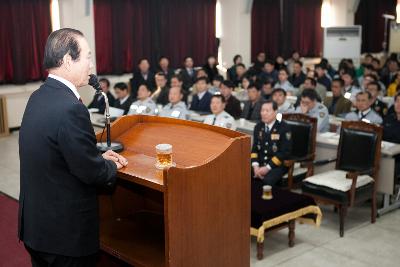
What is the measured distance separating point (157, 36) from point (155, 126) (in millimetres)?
9177

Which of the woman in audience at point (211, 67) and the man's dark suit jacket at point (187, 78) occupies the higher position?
the woman in audience at point (211, 67)

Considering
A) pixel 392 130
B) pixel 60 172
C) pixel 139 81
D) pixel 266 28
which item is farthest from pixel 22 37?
pixel 60 172

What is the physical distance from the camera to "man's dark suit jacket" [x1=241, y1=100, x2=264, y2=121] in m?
7.37

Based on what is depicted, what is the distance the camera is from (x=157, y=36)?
11445 millimetres

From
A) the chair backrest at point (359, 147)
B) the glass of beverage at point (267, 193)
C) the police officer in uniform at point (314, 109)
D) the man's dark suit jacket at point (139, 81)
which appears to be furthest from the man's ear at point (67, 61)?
the man's dark suit jacket at point (139, 81)

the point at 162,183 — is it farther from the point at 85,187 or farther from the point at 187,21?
the point at 187,21

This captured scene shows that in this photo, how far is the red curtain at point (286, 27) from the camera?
44.3ft

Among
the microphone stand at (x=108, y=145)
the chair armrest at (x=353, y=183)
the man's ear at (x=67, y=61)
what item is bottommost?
the chair armrest at (x=353, y=183)

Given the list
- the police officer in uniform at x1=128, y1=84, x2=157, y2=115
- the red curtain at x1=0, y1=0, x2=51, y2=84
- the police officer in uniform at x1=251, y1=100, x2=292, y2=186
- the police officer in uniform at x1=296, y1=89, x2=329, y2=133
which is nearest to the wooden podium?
the police officer in uniform at x1=251, y1=100, x2=292, y2=186

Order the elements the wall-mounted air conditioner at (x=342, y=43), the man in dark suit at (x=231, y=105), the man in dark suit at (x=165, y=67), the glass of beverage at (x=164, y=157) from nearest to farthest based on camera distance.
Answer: the glass of beverage at (x=164, y=157) < the man in dark suit at (x=231, y=105) < the man in dark suit at (x=165, y=67) < the wall-mounted air conditioner at (x=342, y=43)

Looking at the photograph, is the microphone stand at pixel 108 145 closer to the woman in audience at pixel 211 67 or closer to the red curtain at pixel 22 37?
the red curtain at pixel 22 37

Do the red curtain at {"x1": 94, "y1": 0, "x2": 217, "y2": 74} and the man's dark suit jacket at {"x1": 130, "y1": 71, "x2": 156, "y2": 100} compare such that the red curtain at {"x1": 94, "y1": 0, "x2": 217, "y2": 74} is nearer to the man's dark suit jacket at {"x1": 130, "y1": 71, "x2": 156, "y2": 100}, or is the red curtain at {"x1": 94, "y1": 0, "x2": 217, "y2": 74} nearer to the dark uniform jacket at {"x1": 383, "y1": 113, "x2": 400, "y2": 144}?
the man's dark suit jacket at {"x1": 130, "y1": 71, "x2": 156, "y2": 100}

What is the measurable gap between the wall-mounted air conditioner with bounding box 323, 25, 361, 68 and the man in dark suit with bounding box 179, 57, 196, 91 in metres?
4.45

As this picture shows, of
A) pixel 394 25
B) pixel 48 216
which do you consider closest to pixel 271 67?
pixel 394 25
